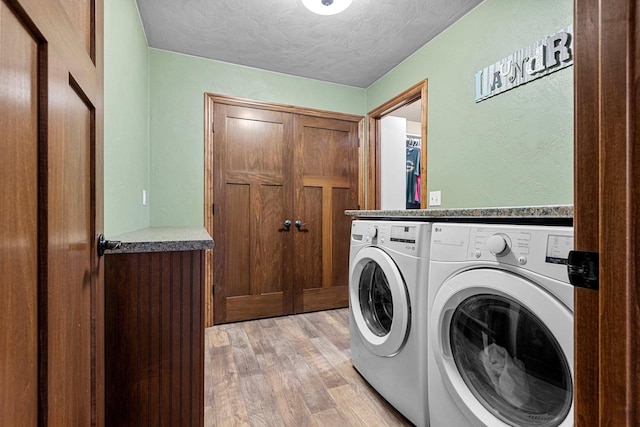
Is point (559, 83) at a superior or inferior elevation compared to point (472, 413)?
superior

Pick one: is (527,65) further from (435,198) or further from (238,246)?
(238,246)

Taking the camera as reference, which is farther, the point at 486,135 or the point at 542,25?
the point at 486,135

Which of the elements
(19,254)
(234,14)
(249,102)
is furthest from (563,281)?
(249,102)

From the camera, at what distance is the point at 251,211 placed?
8.87ft

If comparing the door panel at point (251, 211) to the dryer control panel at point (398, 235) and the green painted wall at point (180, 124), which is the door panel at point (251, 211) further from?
the dryer control panel at point (398, 235)

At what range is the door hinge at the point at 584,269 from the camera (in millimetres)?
413

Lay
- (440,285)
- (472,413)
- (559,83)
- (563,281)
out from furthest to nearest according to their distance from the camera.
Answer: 1. (559,83)
2. (440,285)
3. (472,413)
4. (563,281)

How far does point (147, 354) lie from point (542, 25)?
2.43 meters

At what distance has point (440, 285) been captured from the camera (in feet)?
3.60

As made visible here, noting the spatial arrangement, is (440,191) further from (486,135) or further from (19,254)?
(19,254)

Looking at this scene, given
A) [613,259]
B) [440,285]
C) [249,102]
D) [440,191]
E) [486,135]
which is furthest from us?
[249,102]

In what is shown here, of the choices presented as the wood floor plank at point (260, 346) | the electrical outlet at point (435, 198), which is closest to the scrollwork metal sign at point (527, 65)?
the electrical outlet at point (435, 198)

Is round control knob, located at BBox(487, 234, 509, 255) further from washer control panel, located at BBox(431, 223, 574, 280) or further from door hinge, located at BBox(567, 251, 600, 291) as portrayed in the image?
door hinge, located at BBox(567, 251, 600, 291)

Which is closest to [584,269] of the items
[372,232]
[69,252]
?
[69,252]
